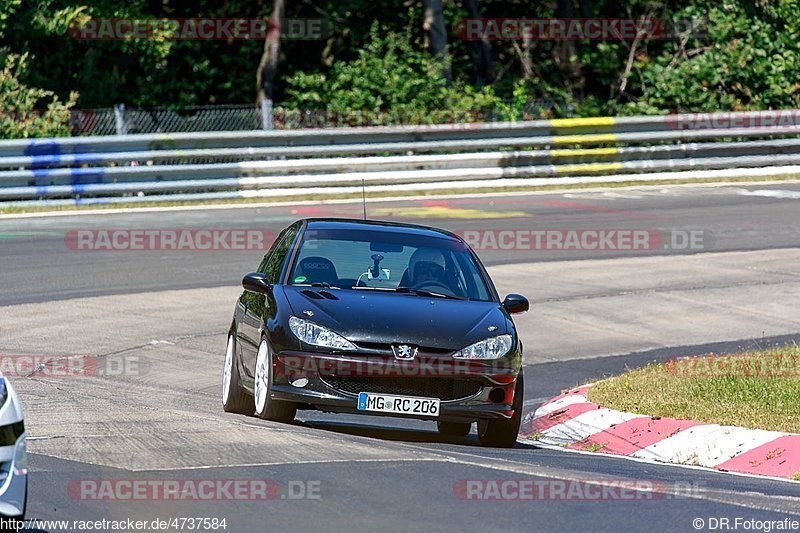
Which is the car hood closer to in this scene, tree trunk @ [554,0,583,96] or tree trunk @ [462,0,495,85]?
tree trunk @ [554,0,583,96]

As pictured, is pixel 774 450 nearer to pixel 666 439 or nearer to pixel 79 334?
pixel 666 439

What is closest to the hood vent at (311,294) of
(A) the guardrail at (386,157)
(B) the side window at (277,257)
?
(B) the side window at (277,257)

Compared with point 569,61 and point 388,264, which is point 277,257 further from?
point 569,61

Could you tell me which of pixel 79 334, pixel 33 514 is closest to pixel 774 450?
pixel 33 514

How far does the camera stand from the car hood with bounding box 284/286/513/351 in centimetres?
993

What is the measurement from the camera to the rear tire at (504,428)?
10.3m

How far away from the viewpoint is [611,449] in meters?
11.1

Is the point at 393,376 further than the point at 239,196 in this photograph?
No

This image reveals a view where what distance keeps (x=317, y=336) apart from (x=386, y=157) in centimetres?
1601

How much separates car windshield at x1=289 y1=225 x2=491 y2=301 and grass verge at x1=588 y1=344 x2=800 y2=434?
173cm

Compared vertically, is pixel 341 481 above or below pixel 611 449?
above

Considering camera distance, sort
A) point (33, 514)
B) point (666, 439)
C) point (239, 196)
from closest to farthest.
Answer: point (33, 514)
point (666, 439)
point (239, 196)

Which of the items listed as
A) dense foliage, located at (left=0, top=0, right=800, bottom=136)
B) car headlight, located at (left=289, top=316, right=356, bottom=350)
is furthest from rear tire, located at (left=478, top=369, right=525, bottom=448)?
dense foliage, located at (left=0, top=0, right=800, bottom=136)

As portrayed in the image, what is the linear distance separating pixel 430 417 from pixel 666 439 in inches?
75.4
